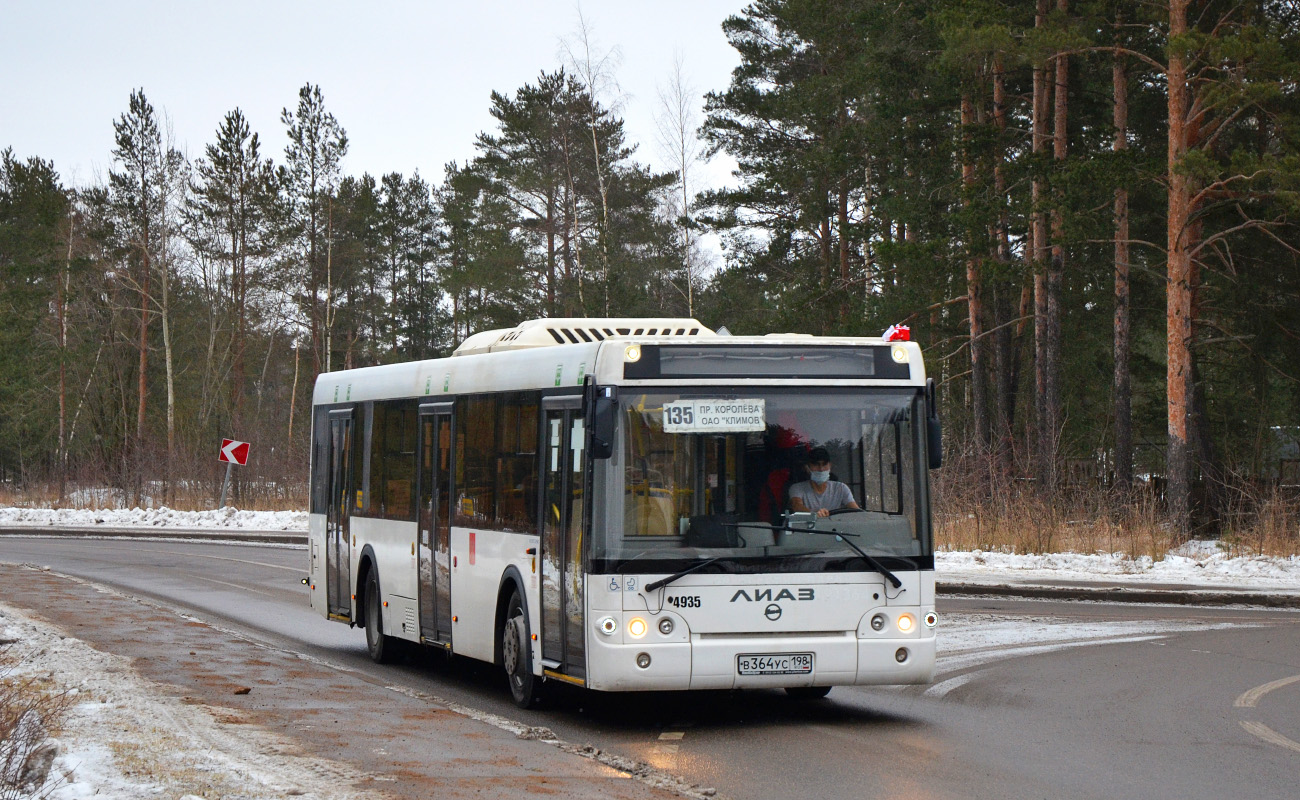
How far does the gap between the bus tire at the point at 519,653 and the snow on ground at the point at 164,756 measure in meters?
2.11

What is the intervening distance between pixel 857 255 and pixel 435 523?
36008 mm

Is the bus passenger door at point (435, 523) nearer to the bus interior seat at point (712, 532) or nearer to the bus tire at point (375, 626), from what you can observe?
the bus tire at point (375, 626)

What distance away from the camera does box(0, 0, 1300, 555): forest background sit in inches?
1121

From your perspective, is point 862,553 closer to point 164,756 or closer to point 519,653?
point 519,653

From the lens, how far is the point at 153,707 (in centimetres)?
1047

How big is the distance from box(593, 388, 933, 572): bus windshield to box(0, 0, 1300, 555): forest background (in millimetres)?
16144

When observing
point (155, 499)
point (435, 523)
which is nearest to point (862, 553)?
point (435, 523)

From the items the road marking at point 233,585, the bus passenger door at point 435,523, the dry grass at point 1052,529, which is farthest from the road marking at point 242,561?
the bus passenger door at point 435,523

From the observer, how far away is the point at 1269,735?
33.0ft

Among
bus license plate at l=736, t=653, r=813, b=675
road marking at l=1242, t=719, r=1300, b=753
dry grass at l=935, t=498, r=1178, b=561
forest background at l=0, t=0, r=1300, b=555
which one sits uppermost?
forest background at l=0, t=0, r=1300, b=555

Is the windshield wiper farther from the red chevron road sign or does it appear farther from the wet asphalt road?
the red chevron road sign

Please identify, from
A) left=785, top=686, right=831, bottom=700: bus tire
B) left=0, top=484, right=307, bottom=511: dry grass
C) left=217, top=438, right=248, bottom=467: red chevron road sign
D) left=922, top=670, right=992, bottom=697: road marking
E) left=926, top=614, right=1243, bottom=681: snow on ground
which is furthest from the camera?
left=0, top=484, right=307, bottom=511: dry grass

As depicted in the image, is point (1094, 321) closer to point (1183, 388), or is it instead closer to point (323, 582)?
point (1183, 388)

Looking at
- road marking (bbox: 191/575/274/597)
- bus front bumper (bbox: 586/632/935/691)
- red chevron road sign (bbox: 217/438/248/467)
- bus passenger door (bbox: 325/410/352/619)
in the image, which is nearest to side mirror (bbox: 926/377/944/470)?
bus front bumper (bbox: 586/632/935/691)
